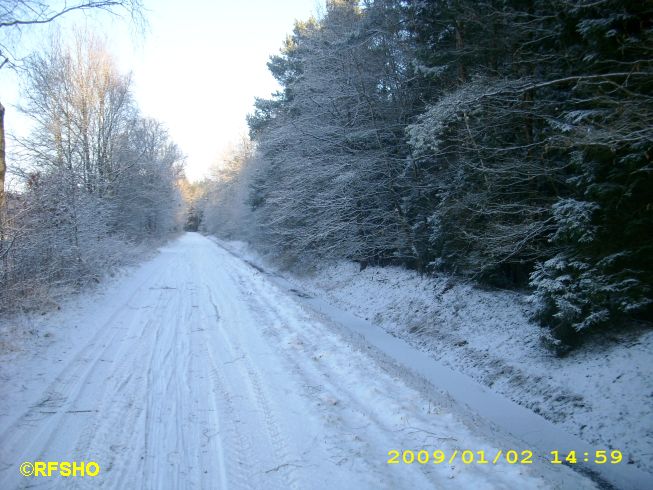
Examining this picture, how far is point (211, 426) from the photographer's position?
14.4 feet

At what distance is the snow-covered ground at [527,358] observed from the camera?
504 centimetres

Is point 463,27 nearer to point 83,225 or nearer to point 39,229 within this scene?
point 39,229

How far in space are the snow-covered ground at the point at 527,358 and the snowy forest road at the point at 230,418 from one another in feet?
4.39

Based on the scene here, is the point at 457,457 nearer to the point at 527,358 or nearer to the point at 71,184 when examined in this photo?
the point at 527,358

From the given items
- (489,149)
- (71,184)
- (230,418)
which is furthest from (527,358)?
(71,184)

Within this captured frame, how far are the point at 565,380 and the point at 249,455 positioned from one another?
4996 millimetres

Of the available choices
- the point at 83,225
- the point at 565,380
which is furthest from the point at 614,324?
the point at 83,225

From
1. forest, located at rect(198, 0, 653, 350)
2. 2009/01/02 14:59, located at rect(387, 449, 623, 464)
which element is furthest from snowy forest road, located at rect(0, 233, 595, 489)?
forest, located at rect(198, 0, 653, 350)

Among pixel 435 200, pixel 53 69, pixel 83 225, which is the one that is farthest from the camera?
pixel 53 69

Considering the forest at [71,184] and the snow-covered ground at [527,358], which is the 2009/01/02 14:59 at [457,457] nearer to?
the snow-covered ground at [527,358]

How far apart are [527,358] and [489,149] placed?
14.3 feet

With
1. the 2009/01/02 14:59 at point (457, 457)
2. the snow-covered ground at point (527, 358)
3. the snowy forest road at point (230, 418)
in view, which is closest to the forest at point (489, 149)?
the snow-covered ground at point (527, 358)

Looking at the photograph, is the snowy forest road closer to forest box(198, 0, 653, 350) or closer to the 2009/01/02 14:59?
the 2009/01/02 14:59

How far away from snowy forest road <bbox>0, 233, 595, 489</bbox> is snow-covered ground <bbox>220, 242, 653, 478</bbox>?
1.34m
